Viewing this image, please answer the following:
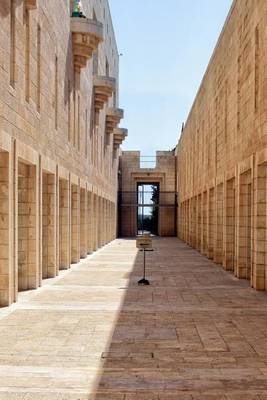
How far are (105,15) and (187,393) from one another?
34.4 metres

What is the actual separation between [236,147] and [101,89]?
45.9ft

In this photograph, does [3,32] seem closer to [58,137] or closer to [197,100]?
[58,137]

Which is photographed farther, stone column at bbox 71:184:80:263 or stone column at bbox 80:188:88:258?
stone column at bbox 80:188:88:258

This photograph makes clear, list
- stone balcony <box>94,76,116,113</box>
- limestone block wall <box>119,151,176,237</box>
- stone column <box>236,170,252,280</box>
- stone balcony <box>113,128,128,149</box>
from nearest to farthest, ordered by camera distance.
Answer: stone column <box>236,170,252,280</box> < stone balcony <box>94,76,116,113</box> < stone balcony <box>113,128,128,149</box> < limestone block wall <box>119,151,176,237</box>

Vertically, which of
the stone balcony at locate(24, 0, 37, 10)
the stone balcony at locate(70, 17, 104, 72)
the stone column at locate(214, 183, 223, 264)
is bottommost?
the stone column at locate(214, 183, 223, 264)

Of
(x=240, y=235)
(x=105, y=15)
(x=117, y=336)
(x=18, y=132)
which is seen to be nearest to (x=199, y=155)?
(x=105, y=15)

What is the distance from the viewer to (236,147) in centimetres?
1945

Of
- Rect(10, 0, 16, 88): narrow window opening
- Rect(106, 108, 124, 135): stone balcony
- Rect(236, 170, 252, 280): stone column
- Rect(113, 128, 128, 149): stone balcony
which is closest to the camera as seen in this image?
Rect(10, 0, 16, 88): narrow window opening

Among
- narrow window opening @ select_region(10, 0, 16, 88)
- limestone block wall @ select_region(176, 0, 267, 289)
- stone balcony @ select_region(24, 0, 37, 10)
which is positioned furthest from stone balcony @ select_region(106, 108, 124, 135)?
narrow window opening @ select_region(10, 0, 16, 88)

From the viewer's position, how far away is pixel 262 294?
48.7 feet

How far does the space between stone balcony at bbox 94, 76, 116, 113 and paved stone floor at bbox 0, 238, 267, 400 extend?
17386mm

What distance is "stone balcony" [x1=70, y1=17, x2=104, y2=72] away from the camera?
22.0 meters

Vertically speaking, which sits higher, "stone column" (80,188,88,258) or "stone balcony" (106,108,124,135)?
"stone balcony" (106,108,124,135)

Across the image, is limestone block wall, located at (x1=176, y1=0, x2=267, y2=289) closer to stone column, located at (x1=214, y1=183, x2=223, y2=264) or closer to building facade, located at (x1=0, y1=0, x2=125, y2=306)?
stone column, located at (x1=214, y1=183, x2=223, y2=264)
